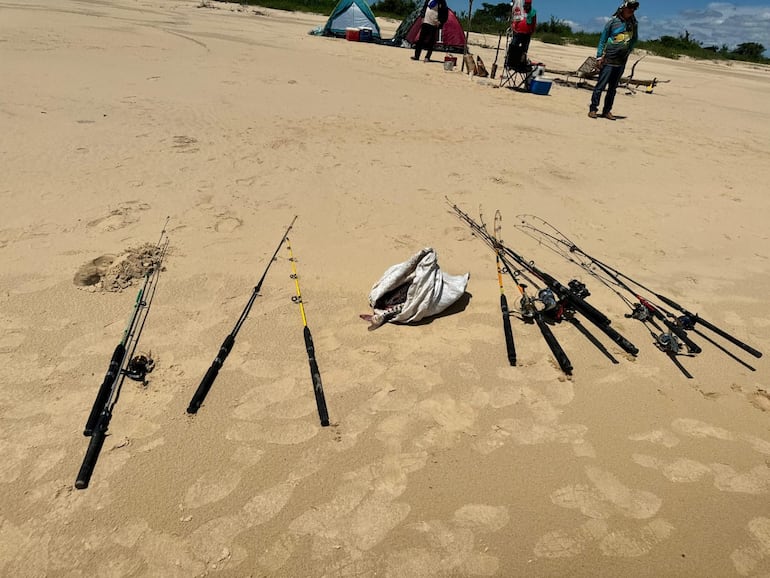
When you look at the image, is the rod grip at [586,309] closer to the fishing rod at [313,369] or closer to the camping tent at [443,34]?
the fishing rod at [313,369]

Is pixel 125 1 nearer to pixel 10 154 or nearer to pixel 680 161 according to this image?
pixel 10 154

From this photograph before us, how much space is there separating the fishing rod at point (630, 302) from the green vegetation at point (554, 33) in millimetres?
26357

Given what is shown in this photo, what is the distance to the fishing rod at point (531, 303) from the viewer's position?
10.1ft

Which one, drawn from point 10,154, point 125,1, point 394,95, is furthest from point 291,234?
point 125,1

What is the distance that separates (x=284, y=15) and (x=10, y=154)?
22580 millimetres

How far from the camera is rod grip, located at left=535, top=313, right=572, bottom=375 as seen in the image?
9.86 feet

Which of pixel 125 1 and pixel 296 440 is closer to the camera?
pixel 296 440

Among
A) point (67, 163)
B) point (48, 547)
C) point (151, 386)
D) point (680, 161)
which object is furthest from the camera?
point (680, 161)

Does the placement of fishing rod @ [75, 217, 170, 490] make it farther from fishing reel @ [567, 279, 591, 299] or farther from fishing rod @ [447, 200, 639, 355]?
fishing reel @ [567, 279, 591, 299]

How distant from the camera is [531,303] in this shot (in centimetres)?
348

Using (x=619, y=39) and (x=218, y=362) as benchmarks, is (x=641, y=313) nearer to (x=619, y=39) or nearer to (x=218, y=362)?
(x=218, y=362)

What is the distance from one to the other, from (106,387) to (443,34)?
56.5ft

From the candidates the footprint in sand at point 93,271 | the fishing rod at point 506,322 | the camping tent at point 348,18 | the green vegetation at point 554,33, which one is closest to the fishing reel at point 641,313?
the fishing rod at point 506,322

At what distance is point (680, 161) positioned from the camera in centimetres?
727
